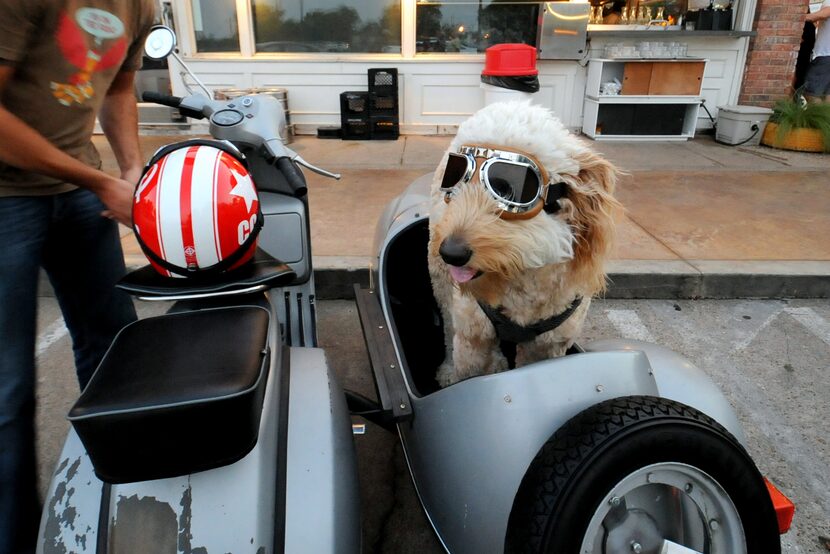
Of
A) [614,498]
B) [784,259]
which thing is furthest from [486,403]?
[784,259]

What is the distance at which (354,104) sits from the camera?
7.32m

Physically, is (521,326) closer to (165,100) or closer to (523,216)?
(523,216)

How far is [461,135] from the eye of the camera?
157 centimetres

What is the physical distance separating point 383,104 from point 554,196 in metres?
6.35

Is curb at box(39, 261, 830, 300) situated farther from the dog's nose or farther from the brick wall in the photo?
the brick wall

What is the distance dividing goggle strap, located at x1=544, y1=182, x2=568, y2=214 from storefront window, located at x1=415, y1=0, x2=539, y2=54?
22.4ft

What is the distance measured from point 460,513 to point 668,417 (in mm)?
578

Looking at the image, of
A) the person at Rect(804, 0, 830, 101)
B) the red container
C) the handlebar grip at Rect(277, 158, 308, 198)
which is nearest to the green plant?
the person at Rect(804, 0, 830, 101)

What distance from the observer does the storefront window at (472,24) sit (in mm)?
7418

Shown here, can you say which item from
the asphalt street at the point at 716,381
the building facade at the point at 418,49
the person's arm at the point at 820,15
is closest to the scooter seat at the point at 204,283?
the asphalt street at the point at 716,381

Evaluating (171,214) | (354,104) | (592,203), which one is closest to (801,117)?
(354,104)

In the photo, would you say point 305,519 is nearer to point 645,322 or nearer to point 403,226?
Result: point 403,226

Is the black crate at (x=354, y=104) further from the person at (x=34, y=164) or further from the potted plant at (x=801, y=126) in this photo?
the person at (x=34, y=164)

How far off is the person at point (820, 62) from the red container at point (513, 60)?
4009mm
